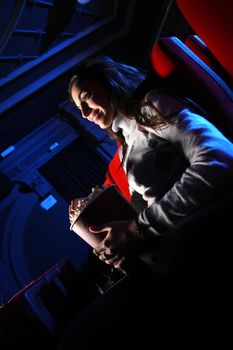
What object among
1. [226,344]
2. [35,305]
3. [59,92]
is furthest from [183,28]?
[226,344]

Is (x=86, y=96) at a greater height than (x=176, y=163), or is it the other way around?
(x=86, y=96)

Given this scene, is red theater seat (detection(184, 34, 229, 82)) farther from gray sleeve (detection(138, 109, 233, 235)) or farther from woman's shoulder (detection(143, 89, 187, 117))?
gray sleeve (detection(138, 109, 233, 235))

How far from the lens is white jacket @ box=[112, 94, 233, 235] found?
0.67 metres

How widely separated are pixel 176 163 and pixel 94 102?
38 cm

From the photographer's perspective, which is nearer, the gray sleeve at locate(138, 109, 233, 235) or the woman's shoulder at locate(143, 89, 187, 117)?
the gray sleeve at locate(138, 109, 233, 235)

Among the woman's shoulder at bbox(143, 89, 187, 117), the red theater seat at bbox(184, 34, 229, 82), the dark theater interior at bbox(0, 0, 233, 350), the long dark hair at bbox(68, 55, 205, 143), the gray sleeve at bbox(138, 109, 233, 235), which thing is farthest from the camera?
the red theater seat at bbox(184, 34, 229, 82)

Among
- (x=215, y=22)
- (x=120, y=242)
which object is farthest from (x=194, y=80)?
(x=120, y=242)

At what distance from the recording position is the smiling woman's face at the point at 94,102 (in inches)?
42.0

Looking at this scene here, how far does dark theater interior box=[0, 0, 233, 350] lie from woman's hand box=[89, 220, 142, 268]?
0.14ft

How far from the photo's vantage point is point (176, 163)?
0.89 m

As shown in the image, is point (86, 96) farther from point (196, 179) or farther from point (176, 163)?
point (196, 179)

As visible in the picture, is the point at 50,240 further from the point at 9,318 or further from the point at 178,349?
the point at 178,349

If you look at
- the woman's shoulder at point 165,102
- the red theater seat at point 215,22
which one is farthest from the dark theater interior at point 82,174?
the woman's shoulder at point 165,102

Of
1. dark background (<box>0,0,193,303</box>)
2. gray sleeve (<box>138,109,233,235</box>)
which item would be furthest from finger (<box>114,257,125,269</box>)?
dark background (<box>0,0,193,303</box>)
